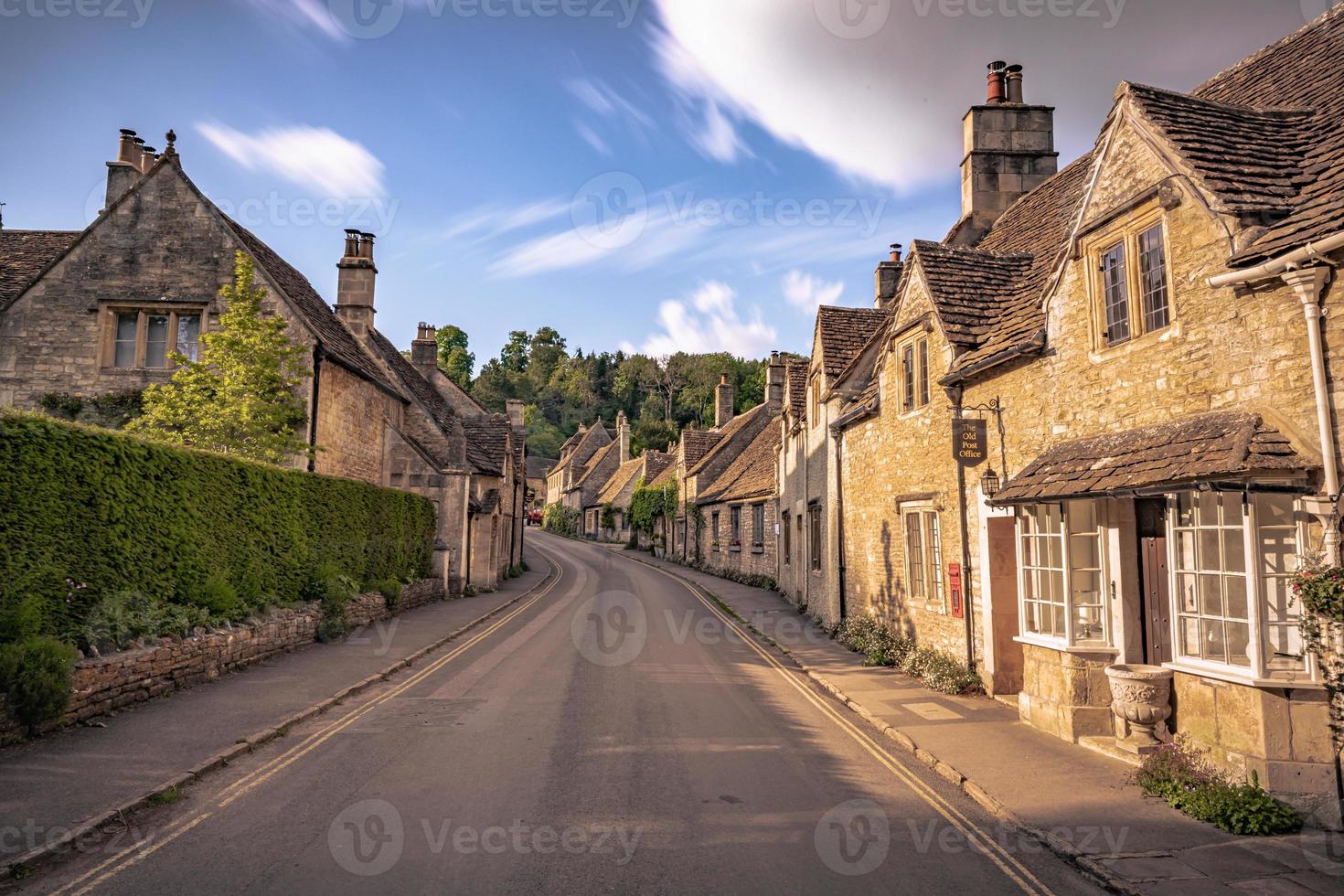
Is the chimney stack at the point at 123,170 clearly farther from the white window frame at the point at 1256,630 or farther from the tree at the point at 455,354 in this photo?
the tree at the point at 455,354

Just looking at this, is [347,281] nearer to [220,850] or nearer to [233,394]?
[233,394]

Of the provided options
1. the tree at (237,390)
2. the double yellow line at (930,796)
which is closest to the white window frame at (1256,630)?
the double yellow line at (930,796)

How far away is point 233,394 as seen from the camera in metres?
18.4

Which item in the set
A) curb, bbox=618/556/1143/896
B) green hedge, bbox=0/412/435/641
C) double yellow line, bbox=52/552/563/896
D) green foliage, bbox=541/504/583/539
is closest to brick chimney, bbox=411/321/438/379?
green hedge, bbox=0/412/435/641

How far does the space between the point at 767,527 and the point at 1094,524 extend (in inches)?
874

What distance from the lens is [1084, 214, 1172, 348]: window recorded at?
8641mm

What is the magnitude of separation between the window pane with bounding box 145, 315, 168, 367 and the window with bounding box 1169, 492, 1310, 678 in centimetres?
2184

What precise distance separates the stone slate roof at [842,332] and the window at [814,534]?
3.98 m

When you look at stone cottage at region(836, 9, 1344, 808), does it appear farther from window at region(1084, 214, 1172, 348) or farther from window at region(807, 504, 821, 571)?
window at region(807, 504, 821, 571)

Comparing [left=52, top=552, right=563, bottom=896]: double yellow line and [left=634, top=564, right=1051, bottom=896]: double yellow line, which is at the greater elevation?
[left=52, top=552, right=563, bottom=896]: double yellow line

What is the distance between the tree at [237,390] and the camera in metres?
17.8

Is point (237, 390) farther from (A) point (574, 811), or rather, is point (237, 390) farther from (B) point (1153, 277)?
(B) point (1153, 277)

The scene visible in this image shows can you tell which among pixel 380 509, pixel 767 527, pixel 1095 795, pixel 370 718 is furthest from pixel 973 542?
pixel 767 527

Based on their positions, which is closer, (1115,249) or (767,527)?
(1115,249)
